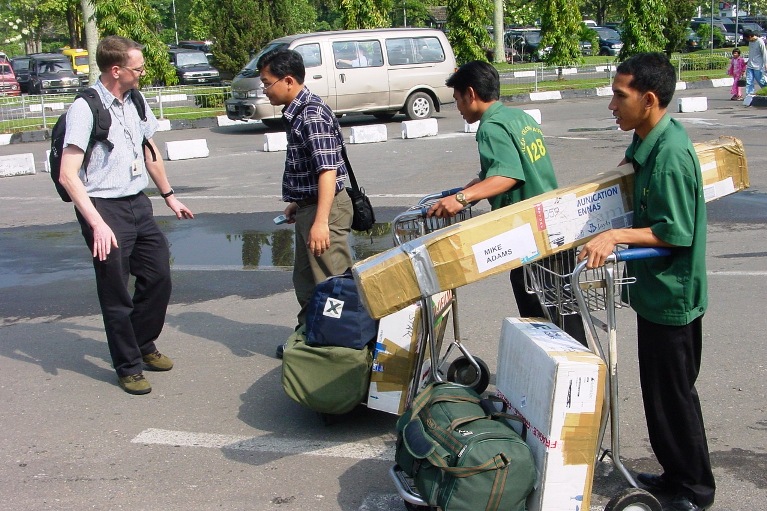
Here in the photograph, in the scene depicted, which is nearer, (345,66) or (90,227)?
(90,227)

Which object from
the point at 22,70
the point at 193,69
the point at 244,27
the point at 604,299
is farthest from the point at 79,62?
the point at 604,299

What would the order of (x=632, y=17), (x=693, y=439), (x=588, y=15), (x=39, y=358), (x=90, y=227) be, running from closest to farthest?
(x=693, y=439) < (x=90, y=227) < (x=39, y=358) < (x=632, y=17) < (x=588, y=15)


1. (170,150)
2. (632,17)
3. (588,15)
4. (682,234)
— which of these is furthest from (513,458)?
(588,15)

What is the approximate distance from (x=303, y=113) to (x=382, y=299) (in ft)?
6.08

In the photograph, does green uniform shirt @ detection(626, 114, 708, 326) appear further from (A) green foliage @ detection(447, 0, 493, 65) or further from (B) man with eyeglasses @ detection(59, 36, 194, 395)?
(A) green foliage @ detection(447, 0, 493, 65)

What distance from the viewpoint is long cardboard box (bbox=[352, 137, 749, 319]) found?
3.26 m

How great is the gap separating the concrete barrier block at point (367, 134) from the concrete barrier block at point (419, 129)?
1.34 ft

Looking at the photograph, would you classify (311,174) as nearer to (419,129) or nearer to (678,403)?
(678,403)

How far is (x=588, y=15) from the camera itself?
221ft

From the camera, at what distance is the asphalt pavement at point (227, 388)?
3834 millimetres

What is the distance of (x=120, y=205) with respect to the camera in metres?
4.86

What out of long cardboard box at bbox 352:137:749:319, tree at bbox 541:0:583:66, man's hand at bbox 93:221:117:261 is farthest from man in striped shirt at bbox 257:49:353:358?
tree at bbox 541:0:583:66

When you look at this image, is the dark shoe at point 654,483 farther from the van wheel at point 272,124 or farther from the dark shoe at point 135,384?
the van wheel at point 272,124

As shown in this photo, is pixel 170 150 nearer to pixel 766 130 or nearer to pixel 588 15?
pixel 766 130
